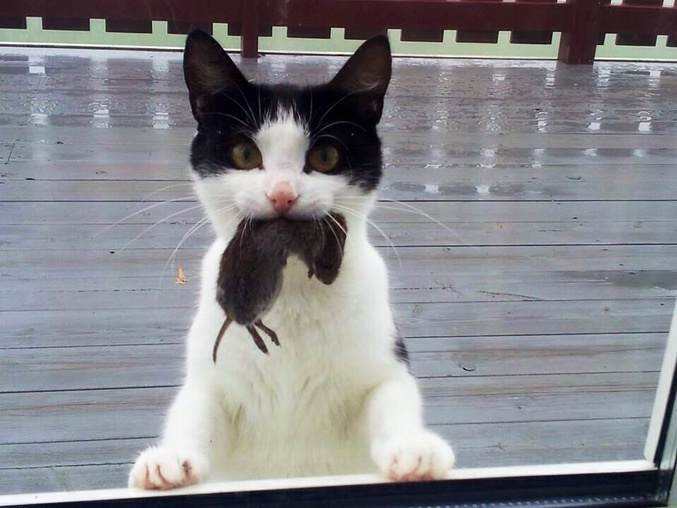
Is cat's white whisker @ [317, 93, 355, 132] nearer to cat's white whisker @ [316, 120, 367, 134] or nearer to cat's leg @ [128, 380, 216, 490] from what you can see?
cat's white whisker @ [316, 120, 367, 134]

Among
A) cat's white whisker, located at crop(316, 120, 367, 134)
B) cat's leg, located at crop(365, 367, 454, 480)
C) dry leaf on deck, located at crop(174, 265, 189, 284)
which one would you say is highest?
cat's white whisker, located at crop(316, 120, 367, 134)

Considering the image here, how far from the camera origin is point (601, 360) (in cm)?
150

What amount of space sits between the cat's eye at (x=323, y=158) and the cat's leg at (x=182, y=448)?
326 millimetres

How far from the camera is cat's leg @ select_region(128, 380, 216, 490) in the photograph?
2.78 feet

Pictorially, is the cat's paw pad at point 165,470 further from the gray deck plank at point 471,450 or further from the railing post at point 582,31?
the railing post at point 582,31

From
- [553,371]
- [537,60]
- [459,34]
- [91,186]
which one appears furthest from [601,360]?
[91,186]

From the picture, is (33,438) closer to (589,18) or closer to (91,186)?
(91,186)

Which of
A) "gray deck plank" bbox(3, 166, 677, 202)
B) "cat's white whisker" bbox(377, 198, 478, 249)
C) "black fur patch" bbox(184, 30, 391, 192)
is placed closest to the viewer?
"black fur patch" bbox(184, 30, 391, 192)

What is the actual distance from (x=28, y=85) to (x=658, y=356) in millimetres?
1222

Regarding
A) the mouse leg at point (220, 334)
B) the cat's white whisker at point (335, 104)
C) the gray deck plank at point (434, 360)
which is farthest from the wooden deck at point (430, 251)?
the mouse leg at point (220, 334)

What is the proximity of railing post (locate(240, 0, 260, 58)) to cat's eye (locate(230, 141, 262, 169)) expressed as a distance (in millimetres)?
251

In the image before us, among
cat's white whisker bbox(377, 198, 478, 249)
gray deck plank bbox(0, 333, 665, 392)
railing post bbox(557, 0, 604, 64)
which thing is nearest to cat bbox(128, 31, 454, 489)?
gray deck plank bbox(0, 333, 665, 392)

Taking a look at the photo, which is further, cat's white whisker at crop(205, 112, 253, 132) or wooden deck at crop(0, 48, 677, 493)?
wooden deck at crop(0, 48, 677, 493)

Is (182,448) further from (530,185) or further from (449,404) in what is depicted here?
(530,185)
